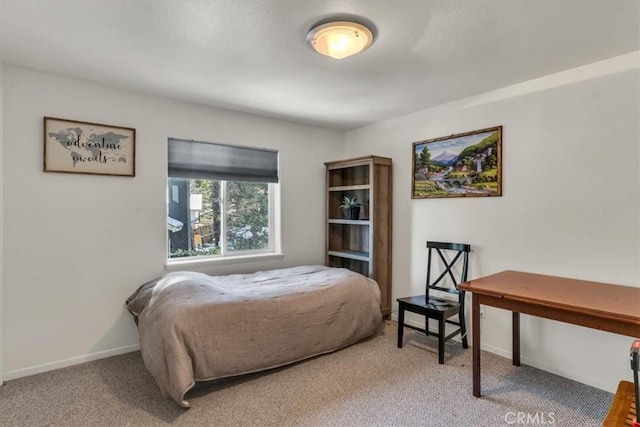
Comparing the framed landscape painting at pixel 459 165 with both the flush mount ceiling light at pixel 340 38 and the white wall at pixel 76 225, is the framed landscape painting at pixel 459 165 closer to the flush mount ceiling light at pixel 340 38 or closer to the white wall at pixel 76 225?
the flush mount ceiling light at pixel 340 38

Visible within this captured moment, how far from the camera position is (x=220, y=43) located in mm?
2123

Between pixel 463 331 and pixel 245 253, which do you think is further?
pixel 245 253

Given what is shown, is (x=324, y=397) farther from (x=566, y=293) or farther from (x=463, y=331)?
(x=566, y=293)

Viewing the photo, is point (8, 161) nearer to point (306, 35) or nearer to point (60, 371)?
point (60, 371)

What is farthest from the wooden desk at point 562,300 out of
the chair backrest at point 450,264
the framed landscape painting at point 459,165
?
the framed landscape painting at point 459,165

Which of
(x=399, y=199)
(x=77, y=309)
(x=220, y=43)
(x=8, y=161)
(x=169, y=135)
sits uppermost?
(x=220, y=43)

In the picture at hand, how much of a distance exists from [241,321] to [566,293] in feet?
7.14

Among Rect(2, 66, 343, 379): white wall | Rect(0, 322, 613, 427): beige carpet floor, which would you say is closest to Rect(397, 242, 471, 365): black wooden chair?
Rect(0, 322, 613, 427): beige carpet floor

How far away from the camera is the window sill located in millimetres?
3242

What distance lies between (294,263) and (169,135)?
197 cm

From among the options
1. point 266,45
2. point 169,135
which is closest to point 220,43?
point 266,45

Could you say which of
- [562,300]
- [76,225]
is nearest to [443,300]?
[562,300]

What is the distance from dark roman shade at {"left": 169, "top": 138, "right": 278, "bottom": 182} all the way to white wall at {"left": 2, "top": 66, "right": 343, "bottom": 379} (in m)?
0.11

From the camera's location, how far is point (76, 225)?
9.03 feet
